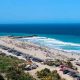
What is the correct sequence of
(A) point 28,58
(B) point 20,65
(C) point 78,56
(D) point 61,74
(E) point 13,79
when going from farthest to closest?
(C) point 78,56 < (A) point 28,58 < (B) point 20,65 < (D) point 61,74 < (E) point 13,79

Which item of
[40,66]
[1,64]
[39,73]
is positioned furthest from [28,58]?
[39,73]

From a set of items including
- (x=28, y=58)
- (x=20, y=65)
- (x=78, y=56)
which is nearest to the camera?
(x=20, y=65)

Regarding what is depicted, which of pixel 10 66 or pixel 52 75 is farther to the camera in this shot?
pixel 10 66

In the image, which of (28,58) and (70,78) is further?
(28,58)

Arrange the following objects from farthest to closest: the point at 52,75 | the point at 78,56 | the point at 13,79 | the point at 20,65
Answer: the point at 78,56 < the point at 20,65 < the point at 52,75 < the point at 13,79

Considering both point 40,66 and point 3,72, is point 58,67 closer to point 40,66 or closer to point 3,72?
point 40,66

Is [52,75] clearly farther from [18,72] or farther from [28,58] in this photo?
[28,58]

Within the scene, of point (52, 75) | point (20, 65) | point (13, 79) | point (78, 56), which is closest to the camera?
point (13, 79)

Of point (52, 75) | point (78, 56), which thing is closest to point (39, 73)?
point (52, 75)
